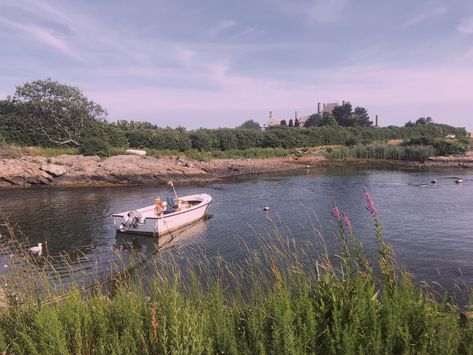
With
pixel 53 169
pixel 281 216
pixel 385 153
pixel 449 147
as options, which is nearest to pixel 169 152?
pixel 53 169

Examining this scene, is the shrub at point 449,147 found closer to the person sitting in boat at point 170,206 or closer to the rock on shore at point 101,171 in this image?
the rock on shore at point 101,171

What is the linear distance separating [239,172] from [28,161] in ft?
76.8

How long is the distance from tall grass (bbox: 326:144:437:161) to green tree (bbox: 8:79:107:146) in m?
37.7

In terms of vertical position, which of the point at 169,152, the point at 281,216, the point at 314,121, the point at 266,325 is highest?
the point at 314,121

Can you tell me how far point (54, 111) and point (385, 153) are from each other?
159 feet

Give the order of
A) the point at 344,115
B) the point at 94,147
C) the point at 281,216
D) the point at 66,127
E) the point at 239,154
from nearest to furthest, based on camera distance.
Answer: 1. the point at 281,216
2. the point at 94,147
3. the point at 66,127
4. the point at 239,154
5. the point at 344,115

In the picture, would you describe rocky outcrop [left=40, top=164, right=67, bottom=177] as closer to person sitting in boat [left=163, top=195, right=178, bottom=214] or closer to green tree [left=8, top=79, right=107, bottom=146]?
green tree [left=8, top=79, right=107, bottom=146]

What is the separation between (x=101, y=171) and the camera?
129 feet

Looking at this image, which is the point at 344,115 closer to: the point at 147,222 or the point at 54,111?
the point at 54,111

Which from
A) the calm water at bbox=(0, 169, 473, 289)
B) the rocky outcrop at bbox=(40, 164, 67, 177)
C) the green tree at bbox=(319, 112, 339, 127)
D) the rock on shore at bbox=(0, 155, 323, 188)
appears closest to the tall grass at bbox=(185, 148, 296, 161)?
the rock on shore at bbox=(0, 155, 323, 188)

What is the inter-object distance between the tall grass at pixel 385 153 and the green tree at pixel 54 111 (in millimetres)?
37653

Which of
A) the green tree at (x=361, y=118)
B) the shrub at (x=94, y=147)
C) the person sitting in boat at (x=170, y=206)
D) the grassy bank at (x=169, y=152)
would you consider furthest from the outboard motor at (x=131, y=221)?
the green tree at (x=361, y=118)

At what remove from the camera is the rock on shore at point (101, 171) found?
37.1 meters

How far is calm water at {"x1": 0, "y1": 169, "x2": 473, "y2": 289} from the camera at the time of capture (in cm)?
1577
